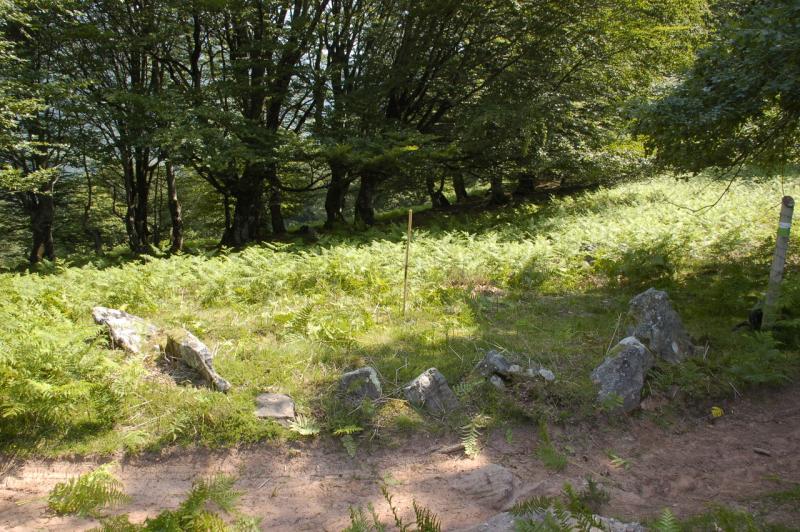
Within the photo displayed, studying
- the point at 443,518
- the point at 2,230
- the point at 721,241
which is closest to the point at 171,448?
the point at 443,518

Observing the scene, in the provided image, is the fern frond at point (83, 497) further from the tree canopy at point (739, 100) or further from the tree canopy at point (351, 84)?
the tree canopy at point (351, 84)

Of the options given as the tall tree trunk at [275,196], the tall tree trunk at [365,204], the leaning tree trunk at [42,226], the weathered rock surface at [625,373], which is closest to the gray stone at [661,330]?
the weathered rock surface at [625,373]

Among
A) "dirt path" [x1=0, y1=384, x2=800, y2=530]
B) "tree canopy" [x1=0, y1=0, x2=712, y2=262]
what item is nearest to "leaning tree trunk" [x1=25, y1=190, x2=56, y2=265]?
"tree canopy" [x1=0, y1=0, x2=712, y2=262]

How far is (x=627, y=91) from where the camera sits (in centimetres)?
1656

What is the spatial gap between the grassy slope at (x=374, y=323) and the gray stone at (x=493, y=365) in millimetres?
209

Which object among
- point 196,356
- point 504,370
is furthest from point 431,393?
point 196,356

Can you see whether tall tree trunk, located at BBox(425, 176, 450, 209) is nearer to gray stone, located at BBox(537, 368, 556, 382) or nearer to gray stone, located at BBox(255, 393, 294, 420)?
gray stone, located at BBox(537, 368, 556, 382)

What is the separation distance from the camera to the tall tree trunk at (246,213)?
1622 cm

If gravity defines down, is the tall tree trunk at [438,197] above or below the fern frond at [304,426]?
above

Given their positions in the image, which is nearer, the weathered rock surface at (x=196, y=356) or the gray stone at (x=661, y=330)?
the weathered rock surface at (x=196, y=356)

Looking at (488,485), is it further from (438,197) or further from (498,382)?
(438,197)

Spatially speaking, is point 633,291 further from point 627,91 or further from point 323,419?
point 627,91

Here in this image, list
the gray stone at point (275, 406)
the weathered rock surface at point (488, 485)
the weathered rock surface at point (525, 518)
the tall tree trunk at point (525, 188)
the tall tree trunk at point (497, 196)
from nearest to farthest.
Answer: the weathered rock surface at point (525, 518) → the weathered rock surface at point (488, 485) → the gray stone at point (275, 406) → the tall tree trunk at point (497, 196) → the tall tree trunk at point (525, 188)

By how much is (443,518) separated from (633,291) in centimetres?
568
